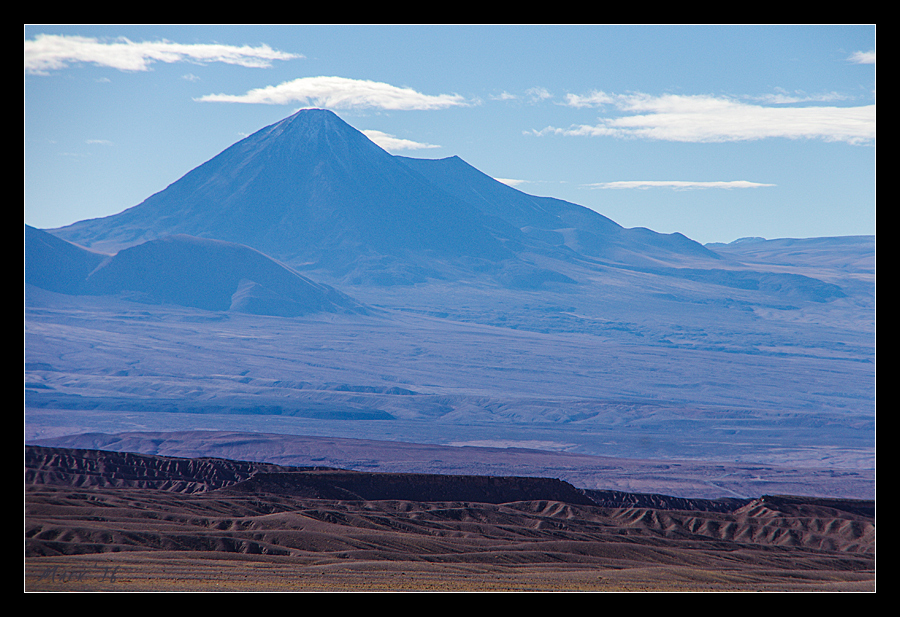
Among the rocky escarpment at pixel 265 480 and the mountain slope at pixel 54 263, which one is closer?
the rocky escarpment at pixel 265 480

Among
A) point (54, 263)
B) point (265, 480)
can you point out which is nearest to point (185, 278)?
point (54, 263)

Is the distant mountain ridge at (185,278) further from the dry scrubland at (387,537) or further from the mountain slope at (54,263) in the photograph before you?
the dry scrubland at (387,537)

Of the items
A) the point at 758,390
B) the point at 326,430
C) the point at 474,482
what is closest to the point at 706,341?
the point at 758,390

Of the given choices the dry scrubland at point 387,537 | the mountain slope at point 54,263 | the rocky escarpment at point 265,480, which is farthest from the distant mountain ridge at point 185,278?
the dry scrubland at point 387,537

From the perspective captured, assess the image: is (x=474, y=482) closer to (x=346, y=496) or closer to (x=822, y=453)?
(x=346, y=496)

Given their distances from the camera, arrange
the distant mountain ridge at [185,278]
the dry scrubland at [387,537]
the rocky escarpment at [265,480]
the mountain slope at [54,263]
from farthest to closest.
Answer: the distant mountain ridge at [185,278] < the mountain slope at [54,263] < the rocky escarpment at [265,480] < the dry scrubland at [387,537]

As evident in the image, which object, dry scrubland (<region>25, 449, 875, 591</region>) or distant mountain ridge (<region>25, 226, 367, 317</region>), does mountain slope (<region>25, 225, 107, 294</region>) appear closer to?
distant mountain ridge (<region>25, 226, 367, 317</region>)

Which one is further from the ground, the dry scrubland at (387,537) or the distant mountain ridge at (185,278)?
the distant mountain ridge at (185,278)
